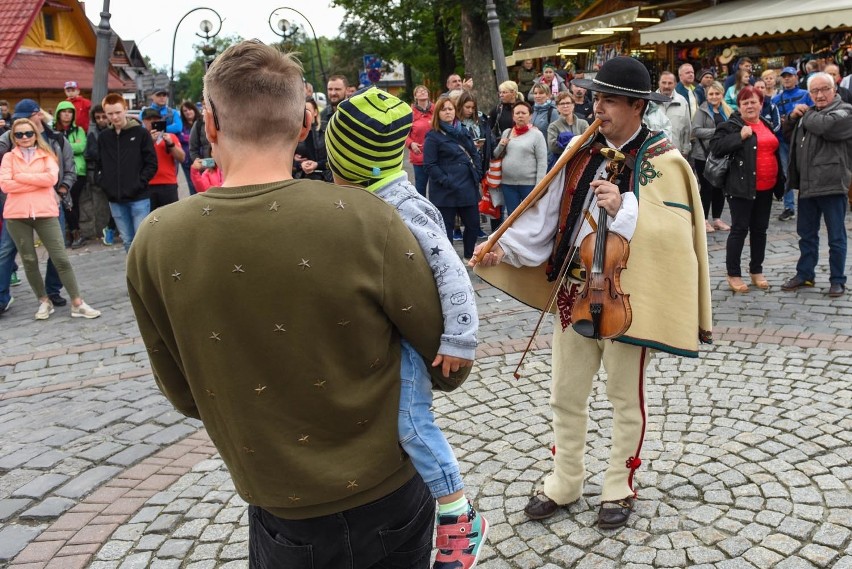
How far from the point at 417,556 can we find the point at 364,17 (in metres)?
38.2

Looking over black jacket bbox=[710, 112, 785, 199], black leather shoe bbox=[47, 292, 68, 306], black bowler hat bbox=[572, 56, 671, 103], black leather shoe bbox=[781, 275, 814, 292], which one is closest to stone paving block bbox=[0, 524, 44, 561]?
black bowler hat bbox=[572, 56, 671, 103]

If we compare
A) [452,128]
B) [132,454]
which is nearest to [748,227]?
[452,128]

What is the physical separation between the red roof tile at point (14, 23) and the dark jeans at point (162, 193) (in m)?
22.3

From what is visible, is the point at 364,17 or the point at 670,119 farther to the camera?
the point at 364,17

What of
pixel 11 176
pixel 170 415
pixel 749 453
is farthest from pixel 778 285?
pixel 11 176

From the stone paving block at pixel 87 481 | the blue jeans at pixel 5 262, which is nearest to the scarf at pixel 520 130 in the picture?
the blue jeans at pixel 5 262

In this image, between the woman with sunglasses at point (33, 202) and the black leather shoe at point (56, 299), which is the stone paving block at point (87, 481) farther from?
the black leather shoe at point (56, 299)

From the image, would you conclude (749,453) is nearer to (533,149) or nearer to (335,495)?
(335,495)

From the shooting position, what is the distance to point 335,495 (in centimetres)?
187

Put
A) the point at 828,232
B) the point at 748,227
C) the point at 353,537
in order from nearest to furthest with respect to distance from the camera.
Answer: the point at 353,537, the point at 828,232, the point at 748,227

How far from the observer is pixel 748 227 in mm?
7578

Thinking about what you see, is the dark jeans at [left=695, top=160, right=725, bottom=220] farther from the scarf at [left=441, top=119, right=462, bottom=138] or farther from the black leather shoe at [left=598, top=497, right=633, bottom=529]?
the black leather shoe at [left=598, top=497, right=633, bottom=529]

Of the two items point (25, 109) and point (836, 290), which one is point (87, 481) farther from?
point (25, 109)

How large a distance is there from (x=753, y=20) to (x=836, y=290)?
10.3 meters
